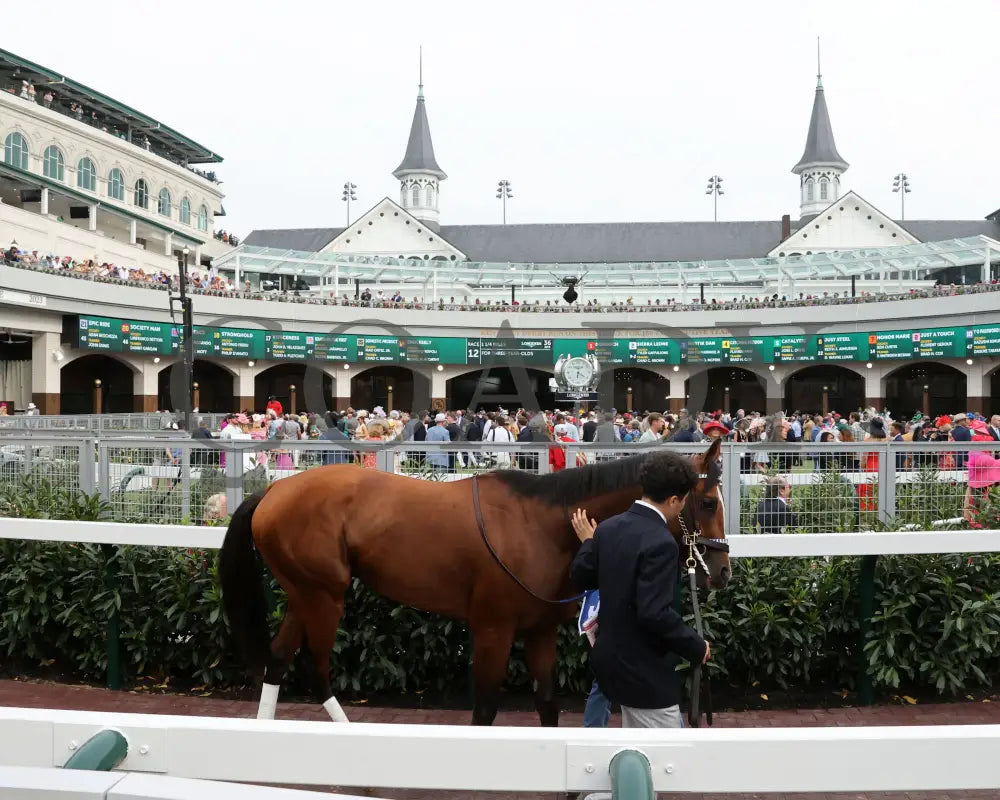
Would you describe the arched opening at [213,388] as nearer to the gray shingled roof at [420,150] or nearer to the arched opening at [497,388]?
the arched opening at [497,388]

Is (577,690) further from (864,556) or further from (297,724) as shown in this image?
(297,724)

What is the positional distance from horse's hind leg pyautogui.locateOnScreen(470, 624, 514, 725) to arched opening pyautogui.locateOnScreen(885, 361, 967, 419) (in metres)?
43.6

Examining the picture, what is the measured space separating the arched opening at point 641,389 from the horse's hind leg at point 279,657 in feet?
144

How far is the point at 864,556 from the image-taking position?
4.96 m

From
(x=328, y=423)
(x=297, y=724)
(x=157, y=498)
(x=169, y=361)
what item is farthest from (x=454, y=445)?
(x=169, y=361)

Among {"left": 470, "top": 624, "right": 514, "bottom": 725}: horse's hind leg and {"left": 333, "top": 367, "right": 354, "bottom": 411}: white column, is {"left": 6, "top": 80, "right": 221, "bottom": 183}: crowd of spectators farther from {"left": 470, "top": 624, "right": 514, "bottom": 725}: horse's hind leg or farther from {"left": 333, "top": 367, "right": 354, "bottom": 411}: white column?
{"left": 470, "top": 624, "right": 514, "bottom": 725}: horse's hind leg

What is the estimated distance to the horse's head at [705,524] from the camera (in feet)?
11.7

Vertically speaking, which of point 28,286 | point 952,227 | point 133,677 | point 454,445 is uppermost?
point 952,227

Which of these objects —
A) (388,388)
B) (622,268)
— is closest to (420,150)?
(622,268)

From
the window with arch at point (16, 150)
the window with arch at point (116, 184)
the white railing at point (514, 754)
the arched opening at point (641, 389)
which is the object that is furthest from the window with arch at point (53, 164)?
the white railing at point (514, 754)

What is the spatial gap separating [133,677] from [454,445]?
3050mm

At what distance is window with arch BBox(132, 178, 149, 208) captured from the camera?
51231mm

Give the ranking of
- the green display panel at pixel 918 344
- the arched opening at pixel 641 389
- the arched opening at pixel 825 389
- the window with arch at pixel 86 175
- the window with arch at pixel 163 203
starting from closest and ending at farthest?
the green display panel at pixel 918 344 < the arched opening at pixel 825 389 < the window with arch at pixel 86 175 < the arched opening at pixel 641 389 < the window with arch at pixel 163 203

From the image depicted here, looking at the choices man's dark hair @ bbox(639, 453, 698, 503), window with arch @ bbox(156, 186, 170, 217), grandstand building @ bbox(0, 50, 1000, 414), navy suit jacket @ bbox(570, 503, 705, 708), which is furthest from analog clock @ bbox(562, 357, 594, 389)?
window with arch @ bbox(156, 186, 170, 217)
